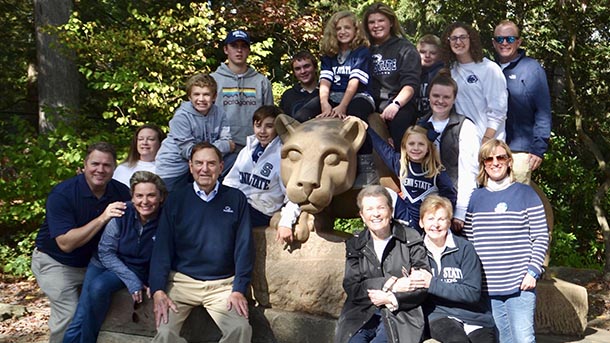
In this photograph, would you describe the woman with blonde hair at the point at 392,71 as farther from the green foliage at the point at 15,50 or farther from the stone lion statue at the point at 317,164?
the green foliage at the point at 15,50

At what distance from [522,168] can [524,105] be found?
20.2 inches

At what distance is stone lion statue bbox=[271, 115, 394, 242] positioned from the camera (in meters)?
4.00

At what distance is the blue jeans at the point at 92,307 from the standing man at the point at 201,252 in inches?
13.6

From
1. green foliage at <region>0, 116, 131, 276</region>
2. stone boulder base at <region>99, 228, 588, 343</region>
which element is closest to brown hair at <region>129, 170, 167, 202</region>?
stone boulder base at <region>99, 228, 588, 343</region>

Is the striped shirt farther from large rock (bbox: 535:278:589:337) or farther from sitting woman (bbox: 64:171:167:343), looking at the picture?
sitting woman (bbox: 64:171:167:343)

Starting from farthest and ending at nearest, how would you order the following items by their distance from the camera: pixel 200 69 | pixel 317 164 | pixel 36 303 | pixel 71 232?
pixel 200 69, pixel 36 303, pixel 71 232, pixel 317 164

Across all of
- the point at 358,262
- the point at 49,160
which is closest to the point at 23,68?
the point at 49,160

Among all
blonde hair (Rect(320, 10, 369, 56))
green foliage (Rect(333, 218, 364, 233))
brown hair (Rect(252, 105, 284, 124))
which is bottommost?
green foliage (Rect(333, 218, 364, 233))

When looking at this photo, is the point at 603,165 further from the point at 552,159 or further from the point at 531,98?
the point at 531,98

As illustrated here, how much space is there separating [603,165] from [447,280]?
513cm

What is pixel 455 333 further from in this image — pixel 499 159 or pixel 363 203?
pixel 499 159

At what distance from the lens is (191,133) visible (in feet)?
16.5

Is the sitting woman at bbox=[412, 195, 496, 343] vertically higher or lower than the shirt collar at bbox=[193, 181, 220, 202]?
lower

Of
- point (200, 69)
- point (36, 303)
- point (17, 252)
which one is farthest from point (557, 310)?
point (17, 252)
